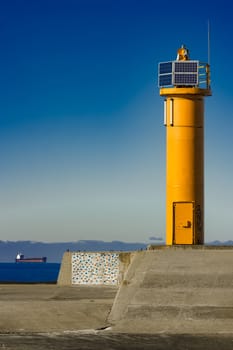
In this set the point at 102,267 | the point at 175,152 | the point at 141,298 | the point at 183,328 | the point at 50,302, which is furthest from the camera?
the point at 102,267

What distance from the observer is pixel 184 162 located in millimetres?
32438

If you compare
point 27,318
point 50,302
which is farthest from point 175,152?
point 27,318

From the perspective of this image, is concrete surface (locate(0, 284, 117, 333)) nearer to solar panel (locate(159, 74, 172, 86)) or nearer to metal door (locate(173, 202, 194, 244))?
metal door (locate(173, 202, 194, 244))

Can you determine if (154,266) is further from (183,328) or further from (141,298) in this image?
(183,328)

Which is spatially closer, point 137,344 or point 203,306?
point 137,344

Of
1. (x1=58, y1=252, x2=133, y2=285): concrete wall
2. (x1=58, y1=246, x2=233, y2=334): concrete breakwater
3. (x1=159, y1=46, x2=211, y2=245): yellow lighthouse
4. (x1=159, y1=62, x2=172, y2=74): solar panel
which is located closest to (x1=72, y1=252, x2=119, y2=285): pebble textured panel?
(x1=58, y1=252, x2=133, y2=285): concrete wall

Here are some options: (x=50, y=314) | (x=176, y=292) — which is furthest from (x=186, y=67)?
(x=50, y=314)

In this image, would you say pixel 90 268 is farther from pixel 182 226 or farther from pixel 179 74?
pixel 179 74

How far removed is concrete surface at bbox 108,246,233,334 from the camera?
2000 cm

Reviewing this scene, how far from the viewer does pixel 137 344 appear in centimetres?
1764

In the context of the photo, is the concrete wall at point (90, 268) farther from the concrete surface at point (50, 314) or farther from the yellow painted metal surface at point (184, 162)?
the concrete surface at point (50, 314)

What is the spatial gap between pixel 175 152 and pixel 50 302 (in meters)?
11.0

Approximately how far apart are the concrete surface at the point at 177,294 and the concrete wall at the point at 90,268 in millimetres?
9492

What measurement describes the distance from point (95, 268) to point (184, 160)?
6067mm
